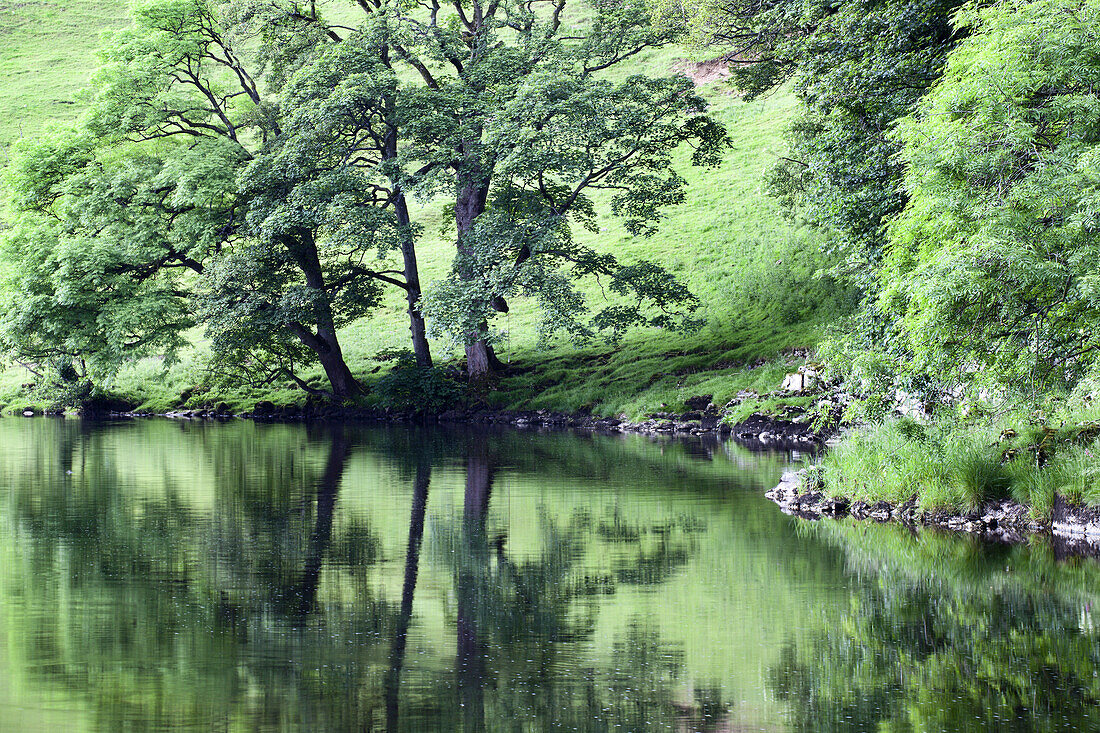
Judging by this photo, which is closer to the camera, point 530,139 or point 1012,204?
point 1012,204

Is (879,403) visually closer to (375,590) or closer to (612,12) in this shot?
(375,590)

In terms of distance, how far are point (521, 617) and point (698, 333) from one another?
33.8m

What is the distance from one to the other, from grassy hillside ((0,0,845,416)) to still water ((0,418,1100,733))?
19.5m

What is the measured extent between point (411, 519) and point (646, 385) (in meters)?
23.0

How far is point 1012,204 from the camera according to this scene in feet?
46.3

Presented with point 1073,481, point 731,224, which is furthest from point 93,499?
point 731,224

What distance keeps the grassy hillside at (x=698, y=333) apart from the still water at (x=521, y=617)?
19.5m

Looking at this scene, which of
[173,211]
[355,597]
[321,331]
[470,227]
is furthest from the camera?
[321,331]

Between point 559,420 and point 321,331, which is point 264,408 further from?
point 559,420

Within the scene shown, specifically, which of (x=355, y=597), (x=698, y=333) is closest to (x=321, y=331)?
(x=698, y=333)

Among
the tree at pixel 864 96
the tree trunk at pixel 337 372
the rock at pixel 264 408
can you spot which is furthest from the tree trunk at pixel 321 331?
the tree at pixel 864 96

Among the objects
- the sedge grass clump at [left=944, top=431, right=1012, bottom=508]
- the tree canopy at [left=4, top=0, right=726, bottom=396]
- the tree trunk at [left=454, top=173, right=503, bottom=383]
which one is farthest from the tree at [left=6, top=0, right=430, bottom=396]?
the sedge grass clump at [left=944, top=431, right=1012, bottom=508]

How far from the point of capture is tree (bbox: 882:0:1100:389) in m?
13.6

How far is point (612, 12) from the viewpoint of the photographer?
130 feet
